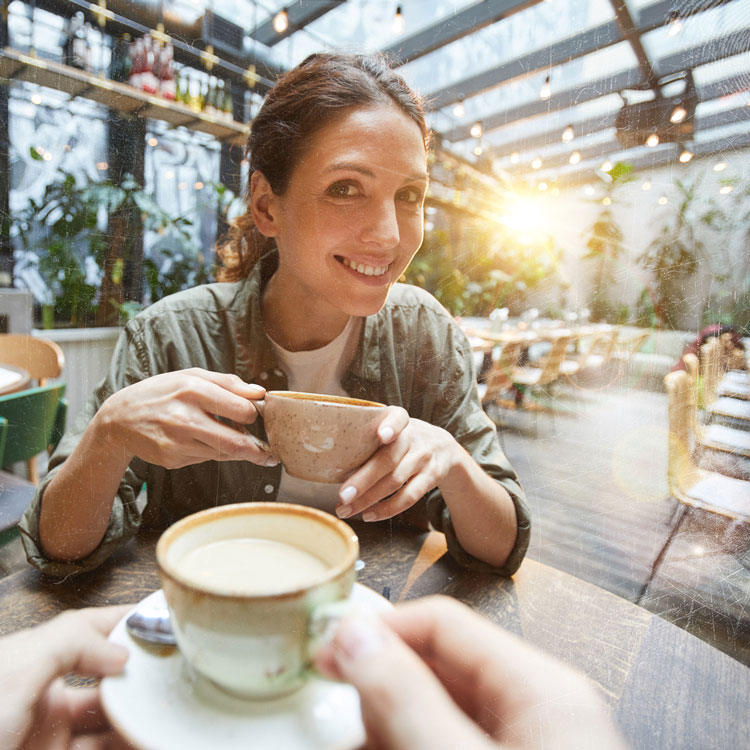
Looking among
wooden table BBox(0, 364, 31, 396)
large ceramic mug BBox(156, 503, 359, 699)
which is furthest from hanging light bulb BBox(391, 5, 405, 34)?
wooden table BBox(0, 364, 31, 396)

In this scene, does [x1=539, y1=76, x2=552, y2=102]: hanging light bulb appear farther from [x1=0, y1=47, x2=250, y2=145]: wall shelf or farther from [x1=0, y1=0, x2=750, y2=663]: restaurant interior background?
[x1=0, y1=47, x2=250, y2=145]: wall shelf

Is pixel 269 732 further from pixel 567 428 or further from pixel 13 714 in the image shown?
pixel 567 428

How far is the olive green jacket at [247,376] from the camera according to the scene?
372 millimetres

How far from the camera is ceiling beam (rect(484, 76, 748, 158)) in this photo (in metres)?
0.32

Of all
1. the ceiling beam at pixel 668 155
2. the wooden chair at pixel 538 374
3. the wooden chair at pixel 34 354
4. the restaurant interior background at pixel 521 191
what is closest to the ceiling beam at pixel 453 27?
the restaurant interior background at pixel 521 191

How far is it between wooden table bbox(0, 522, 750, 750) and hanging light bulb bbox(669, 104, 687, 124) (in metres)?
0.35

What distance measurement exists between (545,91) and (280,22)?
0.19 meters

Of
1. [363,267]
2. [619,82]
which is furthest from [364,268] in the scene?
[619,82]

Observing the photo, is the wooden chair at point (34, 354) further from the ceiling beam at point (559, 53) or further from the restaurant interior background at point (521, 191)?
the ceiling beam at point (559, 53)

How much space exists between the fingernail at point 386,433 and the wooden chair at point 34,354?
0.92ft

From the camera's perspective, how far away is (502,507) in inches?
15.9

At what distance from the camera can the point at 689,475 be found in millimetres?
346

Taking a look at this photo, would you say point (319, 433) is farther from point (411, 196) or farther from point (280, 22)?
point (280, 22)

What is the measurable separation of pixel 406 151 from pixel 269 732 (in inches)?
13.1
